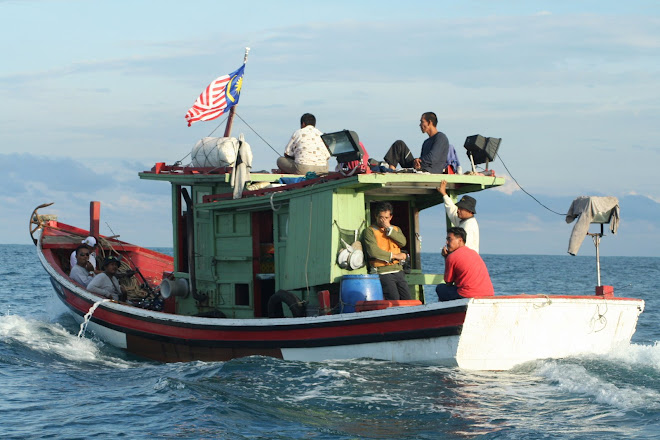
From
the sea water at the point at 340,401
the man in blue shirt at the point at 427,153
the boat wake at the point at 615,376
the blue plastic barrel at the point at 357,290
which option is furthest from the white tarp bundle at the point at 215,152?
the boat wake at the point at 615,376

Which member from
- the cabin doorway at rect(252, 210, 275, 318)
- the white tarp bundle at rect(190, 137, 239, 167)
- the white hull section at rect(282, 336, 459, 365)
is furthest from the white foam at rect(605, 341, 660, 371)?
the white tarp bundle at rect(190, 137, 239, 167)

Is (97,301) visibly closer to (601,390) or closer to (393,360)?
(393,360)

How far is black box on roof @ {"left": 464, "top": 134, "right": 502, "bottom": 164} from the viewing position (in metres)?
11.6

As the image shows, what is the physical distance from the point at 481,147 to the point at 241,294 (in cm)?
416

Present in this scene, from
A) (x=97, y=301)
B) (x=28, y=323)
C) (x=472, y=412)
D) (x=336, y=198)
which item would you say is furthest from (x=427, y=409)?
(x=28, y=323)

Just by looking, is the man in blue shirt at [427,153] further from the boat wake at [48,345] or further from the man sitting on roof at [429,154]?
the boat wake at [48,345]

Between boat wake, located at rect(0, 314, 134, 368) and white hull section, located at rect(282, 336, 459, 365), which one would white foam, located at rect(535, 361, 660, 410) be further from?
boat wake, located at rect(0, 314, 134, 368)

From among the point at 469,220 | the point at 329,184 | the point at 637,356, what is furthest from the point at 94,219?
the point at 637,356

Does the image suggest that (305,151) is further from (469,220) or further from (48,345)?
(48,345)

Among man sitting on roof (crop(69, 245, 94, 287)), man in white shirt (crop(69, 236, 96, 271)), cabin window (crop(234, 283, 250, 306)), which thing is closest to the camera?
cabin window (crop(234, 283, 250, 306))

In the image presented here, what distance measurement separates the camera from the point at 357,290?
10.8 m

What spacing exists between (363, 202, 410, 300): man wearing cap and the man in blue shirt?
0.80 meters

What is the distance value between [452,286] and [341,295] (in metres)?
1.47

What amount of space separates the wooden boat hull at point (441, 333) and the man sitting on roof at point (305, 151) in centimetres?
285
